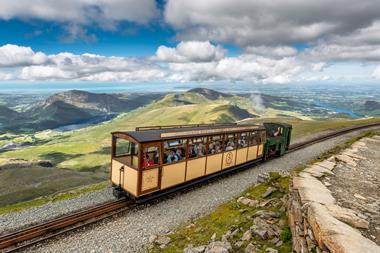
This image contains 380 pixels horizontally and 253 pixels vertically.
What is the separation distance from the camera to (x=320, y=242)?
19.2ft

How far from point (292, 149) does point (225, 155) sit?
1504 centimetres

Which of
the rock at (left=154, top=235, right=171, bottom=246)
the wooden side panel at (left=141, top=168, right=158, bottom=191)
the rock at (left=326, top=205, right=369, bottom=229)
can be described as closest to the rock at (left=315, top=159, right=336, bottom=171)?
the rock at (left=326, top=205, right=369, bottom=229)

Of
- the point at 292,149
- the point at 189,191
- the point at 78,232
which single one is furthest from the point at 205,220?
the point at 292,149

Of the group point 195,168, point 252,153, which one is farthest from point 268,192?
point 252,153

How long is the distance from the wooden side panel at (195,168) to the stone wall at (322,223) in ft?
24.0

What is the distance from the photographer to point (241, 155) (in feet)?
67.4

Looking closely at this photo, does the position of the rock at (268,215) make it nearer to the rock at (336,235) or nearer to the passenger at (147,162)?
the rock at (336,235)

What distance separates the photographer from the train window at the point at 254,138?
70.7ft

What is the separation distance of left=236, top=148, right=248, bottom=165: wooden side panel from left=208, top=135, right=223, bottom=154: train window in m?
2.61

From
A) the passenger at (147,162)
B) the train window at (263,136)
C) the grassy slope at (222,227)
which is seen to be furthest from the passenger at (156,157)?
the train window at (263,136)

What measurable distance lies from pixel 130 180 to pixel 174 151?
9.95 feet

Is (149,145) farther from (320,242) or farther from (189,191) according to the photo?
(320,242)

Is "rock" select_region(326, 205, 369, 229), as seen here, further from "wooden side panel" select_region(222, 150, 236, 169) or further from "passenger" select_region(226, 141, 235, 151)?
"passenger" select_region(226, 141, 235, 151)

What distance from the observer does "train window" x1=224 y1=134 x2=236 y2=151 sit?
18636mm
